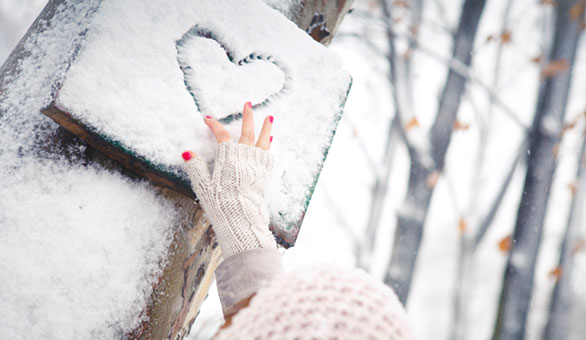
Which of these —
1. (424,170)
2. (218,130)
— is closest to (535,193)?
(424,170)

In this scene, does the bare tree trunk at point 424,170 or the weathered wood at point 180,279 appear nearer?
the weathered wood at point 180,279

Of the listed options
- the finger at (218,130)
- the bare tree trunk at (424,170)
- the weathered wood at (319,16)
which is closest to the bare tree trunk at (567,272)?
the bare tree trunk at (424,170)

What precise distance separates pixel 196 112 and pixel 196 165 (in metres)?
0.14

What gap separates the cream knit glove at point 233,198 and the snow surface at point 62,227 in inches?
4.9

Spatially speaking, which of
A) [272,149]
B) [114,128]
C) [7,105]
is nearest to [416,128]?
[272,149]

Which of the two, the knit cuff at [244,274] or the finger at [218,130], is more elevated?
the finger at [218,130]

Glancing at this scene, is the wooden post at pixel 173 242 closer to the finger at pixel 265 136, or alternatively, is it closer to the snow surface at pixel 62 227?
the snow surface at pixel 62 227

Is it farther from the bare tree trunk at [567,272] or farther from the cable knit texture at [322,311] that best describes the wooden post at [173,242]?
the bare tree trunk at [567,272]

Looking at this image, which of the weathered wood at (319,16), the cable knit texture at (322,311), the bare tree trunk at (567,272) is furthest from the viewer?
the bare tree trunk at (567,272)

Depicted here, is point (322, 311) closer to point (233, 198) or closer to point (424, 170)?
point (233, 198)

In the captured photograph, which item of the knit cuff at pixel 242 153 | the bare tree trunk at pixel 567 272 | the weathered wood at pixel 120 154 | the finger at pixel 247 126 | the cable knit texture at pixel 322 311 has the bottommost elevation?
the cable knit texture at pixel 322 311

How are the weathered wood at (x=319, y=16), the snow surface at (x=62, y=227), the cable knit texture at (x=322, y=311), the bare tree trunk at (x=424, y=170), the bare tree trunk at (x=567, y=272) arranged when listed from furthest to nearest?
the bare tree trunk at (x=567, y=272) < the bare tree trunk at (x=424, y=170) < the weathered wood at (x=319, y=16) < the snow surface at (x=62, y=227) < the cable knit texture at (x=322, y=311)

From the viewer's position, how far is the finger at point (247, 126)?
2.74 ft

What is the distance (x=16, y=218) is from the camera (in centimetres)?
67
